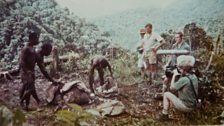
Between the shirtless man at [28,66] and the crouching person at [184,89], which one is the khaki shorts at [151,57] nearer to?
the crouching person at [184,89]

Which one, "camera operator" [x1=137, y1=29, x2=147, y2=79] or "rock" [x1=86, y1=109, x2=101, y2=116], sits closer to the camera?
"rock" [x1=86, y1=109, x2=101, y2=116]

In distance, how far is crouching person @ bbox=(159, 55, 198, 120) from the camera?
6.29ft

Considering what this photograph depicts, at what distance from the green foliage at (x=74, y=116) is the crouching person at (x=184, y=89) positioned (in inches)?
14.8

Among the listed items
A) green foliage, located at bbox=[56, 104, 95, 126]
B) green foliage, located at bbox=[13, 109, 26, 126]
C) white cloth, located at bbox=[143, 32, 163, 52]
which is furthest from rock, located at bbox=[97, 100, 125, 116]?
green foliage, located at bbox=[13, 109, 26, 126]

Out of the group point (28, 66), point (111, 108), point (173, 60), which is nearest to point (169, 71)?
point (173, 60)

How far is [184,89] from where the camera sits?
6.34 feet

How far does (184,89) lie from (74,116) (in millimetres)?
548

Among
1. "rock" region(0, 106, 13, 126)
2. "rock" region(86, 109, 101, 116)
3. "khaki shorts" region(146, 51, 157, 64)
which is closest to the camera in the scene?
"rock" region(0, 106, 13, 126)

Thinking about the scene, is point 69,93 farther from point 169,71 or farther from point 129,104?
point 169,71

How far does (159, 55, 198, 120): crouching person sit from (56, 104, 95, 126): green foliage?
38 cm

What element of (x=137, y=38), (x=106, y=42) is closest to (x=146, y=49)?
(x=137, y=38)

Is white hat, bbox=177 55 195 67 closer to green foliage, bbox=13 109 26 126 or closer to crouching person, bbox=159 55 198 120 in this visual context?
crouching person, bbox=159 55 198 120

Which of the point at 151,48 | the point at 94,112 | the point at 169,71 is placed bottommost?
the point at 94,112

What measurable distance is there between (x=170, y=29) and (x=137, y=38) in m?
0.16
